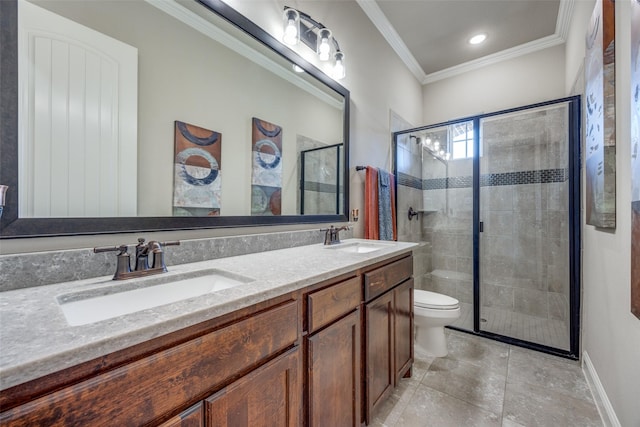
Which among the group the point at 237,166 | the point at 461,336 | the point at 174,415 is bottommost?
the point at 461,336

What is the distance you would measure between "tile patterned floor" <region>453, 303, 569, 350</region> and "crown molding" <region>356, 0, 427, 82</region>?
103 inches

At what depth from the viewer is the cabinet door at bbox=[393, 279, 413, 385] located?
150cm

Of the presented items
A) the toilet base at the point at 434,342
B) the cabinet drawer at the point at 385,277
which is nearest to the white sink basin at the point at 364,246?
the cabinet drawer at the point at 385,277

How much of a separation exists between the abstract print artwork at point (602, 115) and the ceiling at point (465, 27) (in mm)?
995

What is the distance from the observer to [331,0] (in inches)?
76.4

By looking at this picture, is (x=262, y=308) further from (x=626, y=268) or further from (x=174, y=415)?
(x=626, y=268)

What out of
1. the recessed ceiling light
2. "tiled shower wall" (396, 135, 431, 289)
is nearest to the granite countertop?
"tiled shower wall" (396, 135, 431, 289)

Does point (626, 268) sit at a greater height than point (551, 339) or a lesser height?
greater

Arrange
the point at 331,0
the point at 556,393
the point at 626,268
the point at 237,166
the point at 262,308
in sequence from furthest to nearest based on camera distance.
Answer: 1. the point at 331,0
2. the point at 556,393
3. the point at 237,166
4. the point at 626,268
5. the point at 262,308

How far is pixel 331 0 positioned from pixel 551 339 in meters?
3.07

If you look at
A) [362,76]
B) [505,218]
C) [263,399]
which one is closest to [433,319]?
[505,218]

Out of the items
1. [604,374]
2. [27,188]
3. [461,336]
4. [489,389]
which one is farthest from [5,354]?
[461,336]

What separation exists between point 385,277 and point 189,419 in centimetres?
101

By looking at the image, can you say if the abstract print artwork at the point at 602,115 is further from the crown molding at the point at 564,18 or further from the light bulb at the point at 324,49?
the light bulb at the point at 324,49
